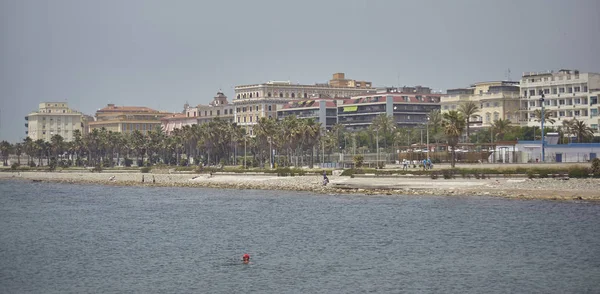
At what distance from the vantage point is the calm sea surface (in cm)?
4047

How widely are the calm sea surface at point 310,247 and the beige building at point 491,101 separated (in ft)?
287

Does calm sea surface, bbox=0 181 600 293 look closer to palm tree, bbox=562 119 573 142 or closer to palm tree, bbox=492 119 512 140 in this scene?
palm tree, bbox=562 119 573 142

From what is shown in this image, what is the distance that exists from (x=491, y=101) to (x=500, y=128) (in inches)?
982

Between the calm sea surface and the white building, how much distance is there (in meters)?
78.6

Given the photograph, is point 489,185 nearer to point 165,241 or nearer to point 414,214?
point 414,214

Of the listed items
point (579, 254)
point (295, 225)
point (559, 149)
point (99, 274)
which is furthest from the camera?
point (559, 149)

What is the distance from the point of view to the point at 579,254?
155 ft

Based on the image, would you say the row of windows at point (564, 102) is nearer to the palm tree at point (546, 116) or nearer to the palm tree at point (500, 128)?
the palm tree at point (546, 116)

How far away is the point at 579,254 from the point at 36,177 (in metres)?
135

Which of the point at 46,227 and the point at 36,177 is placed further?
the point at 36,177

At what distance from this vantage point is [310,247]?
52062 millimetres

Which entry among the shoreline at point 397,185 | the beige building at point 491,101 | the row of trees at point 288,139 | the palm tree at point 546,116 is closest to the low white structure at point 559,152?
the row of trees at point 288,139

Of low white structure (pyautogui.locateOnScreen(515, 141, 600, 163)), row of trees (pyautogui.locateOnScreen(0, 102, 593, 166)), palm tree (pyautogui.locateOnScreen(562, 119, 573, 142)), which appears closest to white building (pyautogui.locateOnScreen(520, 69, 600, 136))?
row of trees (pyautogui.locateOnScreen(0, 102, 593, 166))

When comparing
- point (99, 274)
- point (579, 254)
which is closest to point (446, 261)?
point (579, 254)
